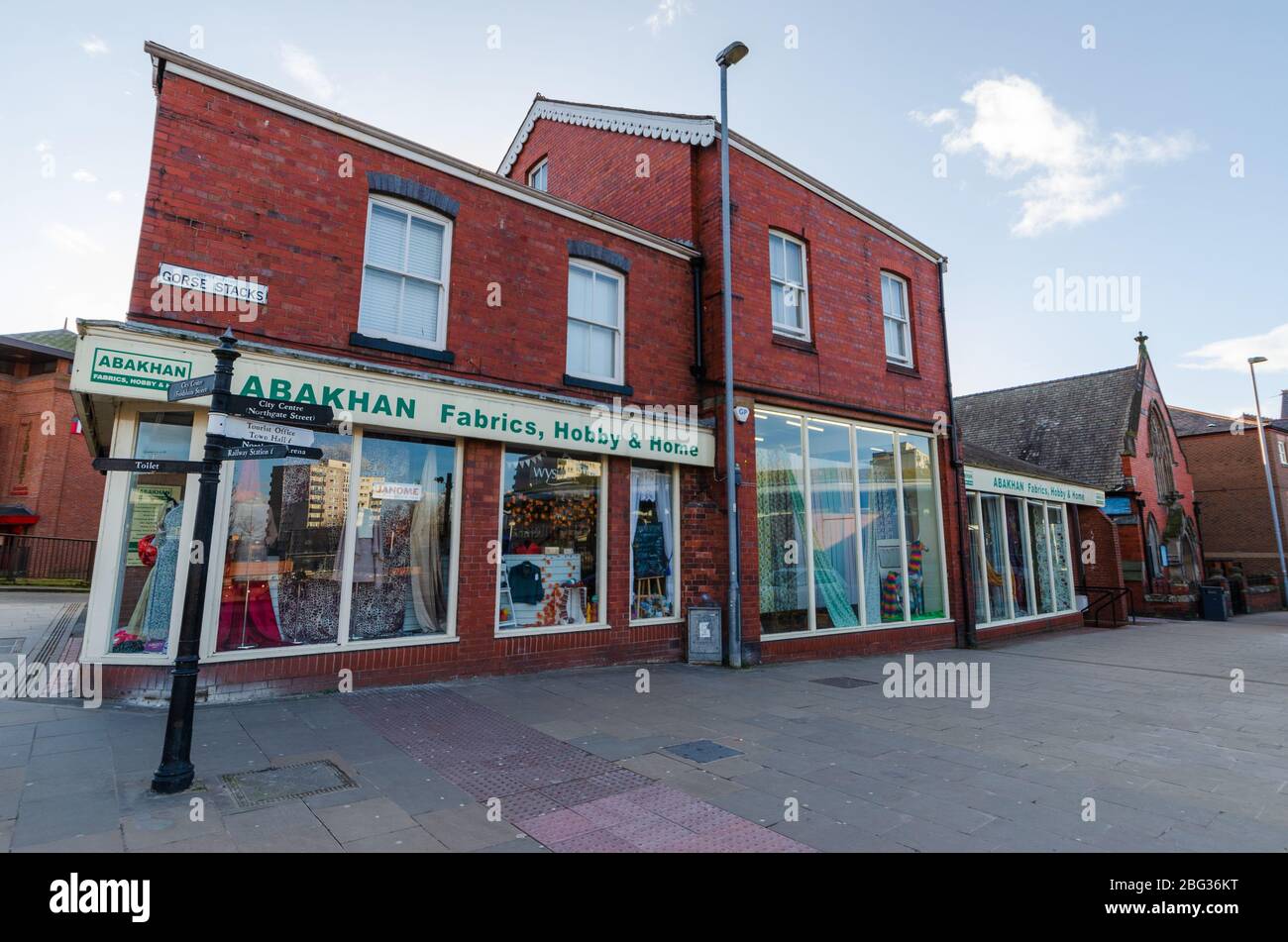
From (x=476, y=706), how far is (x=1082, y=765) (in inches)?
211

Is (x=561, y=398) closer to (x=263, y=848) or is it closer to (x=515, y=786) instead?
(x=515, y=786)

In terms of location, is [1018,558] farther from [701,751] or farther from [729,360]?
[701,751]

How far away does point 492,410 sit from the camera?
7.91 m

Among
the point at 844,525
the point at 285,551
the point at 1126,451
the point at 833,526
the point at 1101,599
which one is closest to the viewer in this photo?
the point at 285,551

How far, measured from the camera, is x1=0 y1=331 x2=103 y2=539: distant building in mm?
24656

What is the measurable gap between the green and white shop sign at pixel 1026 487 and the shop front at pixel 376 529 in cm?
795

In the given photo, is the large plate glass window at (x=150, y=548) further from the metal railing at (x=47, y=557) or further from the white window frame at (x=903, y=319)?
the metal railing at (x=47, y=557)

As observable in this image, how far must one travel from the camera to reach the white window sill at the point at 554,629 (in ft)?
26.5

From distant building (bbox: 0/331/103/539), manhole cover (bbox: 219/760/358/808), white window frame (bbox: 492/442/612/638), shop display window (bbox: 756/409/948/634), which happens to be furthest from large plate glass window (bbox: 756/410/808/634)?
distant building (bbox: 0/331/103/539)

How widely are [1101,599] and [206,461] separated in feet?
75.9

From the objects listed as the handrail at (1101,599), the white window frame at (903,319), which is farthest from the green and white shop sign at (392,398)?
the handrail at (1101,599)

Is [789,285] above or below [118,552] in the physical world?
above

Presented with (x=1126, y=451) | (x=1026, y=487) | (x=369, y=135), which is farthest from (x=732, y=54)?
(x=1126, y=451)

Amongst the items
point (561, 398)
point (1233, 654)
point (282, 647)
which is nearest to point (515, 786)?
point (282, 647)
